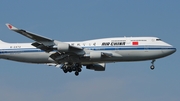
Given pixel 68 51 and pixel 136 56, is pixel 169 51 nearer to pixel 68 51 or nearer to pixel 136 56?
pixel 136 56

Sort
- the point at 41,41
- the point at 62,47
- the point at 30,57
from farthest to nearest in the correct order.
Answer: the point at 30,57, the point at 41,41, the point at 62,47

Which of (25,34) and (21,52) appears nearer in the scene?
(25,34)

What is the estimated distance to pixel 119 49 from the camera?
8225 centimetres

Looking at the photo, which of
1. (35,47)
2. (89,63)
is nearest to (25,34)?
(35,47)

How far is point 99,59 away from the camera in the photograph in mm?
82000

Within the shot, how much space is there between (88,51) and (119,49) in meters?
4.22

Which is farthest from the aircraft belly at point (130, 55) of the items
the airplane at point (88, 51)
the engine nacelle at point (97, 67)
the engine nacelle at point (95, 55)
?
the engine nacelle at point (97, 67)

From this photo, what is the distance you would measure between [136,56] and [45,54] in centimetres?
1266

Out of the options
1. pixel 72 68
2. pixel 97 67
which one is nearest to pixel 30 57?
pixel 72 68

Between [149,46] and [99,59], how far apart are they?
7065 mm

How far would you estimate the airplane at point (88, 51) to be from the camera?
268 feet

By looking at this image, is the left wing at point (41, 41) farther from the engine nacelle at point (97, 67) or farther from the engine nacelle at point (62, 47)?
the engine nacelle at point (97, 67)

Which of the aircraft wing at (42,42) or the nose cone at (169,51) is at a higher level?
the aircraft wing at (42,42)

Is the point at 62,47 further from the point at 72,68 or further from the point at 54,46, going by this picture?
the point at 72,68
